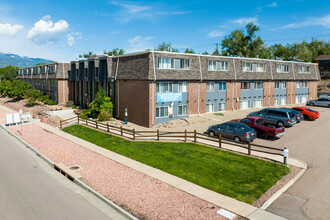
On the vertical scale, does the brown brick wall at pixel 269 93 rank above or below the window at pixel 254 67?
below

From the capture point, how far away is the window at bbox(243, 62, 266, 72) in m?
41.3

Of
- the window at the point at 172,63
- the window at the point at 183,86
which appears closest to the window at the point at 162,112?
the window at the point at 183,86

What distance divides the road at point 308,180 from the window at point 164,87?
13212mm

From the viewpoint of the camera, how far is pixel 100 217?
10.9m

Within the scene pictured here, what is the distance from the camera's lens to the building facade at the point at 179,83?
31.4 meters

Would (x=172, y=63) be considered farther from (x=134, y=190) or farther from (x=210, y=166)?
(x=134, y=190)

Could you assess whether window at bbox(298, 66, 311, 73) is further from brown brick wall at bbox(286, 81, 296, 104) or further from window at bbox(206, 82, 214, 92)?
window at bbox(206, 82, 214, 92)

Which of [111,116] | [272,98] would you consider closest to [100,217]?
[111,116]

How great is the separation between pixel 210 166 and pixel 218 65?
23.9 meters

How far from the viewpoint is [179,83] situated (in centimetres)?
3350

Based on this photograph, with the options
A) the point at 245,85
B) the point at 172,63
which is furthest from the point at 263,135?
the point at 245,85

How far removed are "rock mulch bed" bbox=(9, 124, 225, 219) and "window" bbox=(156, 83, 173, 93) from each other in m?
13.2

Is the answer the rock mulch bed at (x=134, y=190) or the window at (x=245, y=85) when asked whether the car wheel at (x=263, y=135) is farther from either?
the window at (x=245, y=85)

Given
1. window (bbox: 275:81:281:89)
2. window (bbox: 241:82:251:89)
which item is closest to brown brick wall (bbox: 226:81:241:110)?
window (bbox: 241:82:251:89)
